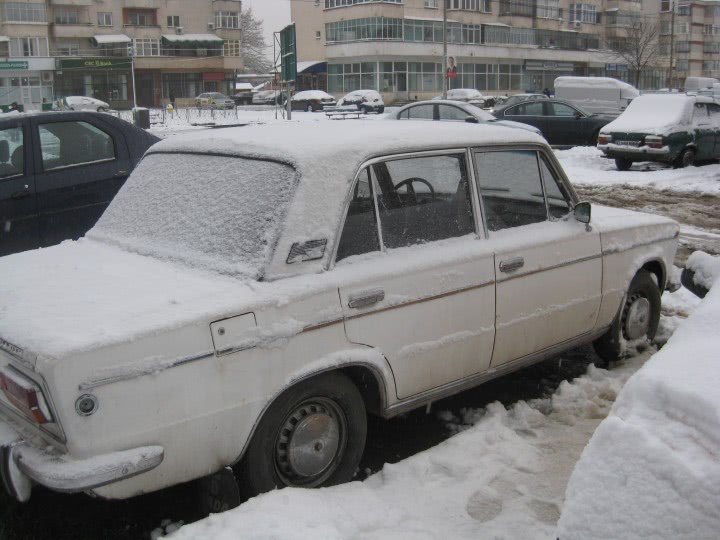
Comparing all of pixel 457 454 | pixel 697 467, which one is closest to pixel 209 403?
pixel 457 454

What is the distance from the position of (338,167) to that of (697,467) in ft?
→ 7.63

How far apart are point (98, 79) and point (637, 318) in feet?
220

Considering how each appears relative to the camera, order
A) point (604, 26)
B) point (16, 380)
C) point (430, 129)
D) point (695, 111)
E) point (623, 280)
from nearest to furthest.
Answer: point (16, 380) → point (430, 129) → point (623, 280) → point (695, 111) → point (604, 26)

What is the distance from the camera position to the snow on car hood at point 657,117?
16.5 metres

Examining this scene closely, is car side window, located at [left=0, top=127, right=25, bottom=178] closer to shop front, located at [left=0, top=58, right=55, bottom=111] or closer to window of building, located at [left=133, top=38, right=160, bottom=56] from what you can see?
shop front, located at [left=0, top=58, right=55, bottom=111]

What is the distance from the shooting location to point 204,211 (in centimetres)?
390

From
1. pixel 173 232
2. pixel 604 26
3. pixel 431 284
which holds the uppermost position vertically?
pixel 604 26

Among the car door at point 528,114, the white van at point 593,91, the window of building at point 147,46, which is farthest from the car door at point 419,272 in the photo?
the window of building at point 147,46

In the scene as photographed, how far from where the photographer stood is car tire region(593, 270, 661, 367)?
5.38 meters

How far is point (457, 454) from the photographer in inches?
155

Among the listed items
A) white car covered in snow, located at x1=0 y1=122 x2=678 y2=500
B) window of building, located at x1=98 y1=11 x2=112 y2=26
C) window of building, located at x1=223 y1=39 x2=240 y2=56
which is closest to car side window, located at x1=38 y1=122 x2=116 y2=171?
white car covered in snow, located at x1=0 y1=122 x2=678 y2=500

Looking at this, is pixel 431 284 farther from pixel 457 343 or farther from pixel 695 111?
pixel 695 111

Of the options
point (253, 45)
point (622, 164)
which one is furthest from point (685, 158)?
point (253, 45)

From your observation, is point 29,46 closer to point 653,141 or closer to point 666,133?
point 653,141
